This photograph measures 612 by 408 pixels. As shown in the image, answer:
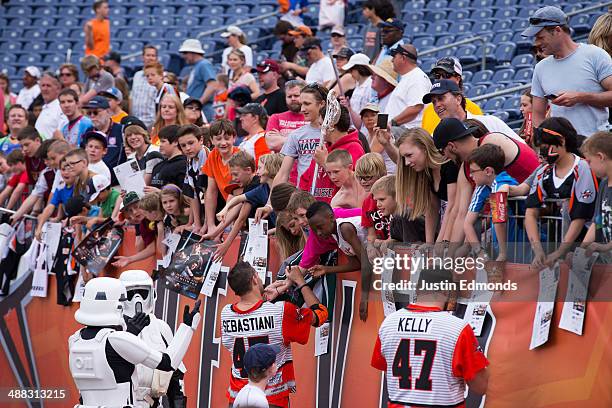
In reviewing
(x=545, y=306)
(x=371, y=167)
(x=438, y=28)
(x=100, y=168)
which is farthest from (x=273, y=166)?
(x=438, y=28)

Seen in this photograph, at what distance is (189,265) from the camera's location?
11.1 metres

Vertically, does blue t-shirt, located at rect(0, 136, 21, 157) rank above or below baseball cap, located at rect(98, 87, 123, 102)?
below

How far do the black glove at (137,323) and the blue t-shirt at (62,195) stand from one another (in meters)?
4.97

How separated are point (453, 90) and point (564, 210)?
1681 mm

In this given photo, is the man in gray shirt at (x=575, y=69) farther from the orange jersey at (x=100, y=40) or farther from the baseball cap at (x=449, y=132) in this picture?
the orange jersey at (x=100, y=40)

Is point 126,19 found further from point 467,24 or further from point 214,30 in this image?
point 467,24

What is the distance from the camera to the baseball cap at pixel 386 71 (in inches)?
436

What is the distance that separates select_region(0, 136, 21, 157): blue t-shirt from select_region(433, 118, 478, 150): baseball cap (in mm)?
9105

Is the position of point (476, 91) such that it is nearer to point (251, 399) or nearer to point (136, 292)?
point (136, 292)

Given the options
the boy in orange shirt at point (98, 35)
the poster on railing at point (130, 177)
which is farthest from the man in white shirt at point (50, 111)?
the poster on railing at point (130, 177)

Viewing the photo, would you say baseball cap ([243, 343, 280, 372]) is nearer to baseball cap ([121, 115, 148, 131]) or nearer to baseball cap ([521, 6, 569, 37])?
baseball cap ([521, 6, 569, 37])

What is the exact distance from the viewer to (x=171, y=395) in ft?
28.9

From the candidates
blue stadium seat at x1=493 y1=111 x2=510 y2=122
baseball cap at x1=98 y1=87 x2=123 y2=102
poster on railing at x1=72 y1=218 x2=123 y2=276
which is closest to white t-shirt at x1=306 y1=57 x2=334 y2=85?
blue stadium seat at x1=493 y1=111 x2=510 y2=122

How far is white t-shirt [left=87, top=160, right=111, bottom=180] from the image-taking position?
13031 mm
